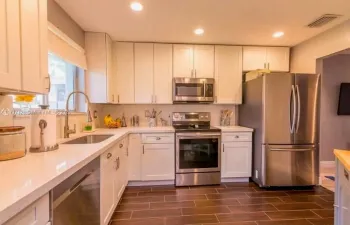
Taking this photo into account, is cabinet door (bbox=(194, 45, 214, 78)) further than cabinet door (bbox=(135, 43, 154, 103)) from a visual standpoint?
Yes

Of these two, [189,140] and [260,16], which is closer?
[260,16]

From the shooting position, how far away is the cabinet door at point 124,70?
3.44m

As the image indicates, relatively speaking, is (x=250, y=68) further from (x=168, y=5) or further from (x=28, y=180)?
(x=28, y=180)

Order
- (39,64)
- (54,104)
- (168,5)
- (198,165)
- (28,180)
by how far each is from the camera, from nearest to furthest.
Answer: (28,180)
(39,64)
(168,5)
(54,104)
(198,165)

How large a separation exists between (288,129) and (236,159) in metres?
0.91

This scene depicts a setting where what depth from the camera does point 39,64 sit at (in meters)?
1.40

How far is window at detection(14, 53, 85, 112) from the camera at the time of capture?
2404 mm

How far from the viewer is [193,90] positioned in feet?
11.5

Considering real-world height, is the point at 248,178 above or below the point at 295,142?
below

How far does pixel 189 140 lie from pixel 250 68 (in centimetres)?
177

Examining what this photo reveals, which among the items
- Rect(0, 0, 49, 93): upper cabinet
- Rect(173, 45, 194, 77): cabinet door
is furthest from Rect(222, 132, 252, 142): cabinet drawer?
Rect(0, 0, 49, 93): upper cabinet

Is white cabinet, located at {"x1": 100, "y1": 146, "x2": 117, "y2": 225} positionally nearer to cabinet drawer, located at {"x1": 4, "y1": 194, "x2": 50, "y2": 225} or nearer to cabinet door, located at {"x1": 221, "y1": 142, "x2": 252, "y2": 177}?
cabinet drawer, located at {"x1": 4, "y1": 194, "x2": 50, "y2": 225}

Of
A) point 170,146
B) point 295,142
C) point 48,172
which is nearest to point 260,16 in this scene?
point 295,142

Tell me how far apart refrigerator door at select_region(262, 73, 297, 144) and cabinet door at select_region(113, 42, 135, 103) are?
2.16 m
